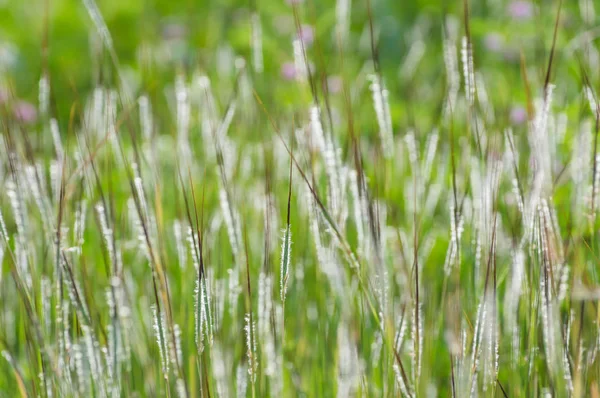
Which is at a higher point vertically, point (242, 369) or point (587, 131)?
point (587, 131)

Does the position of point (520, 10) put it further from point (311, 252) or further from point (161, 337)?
point (161, 337)

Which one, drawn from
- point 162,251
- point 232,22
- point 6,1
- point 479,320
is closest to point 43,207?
point 162,251

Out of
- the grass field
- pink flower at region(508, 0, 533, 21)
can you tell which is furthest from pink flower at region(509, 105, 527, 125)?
pink flower at region(508, 0, 533, 21)

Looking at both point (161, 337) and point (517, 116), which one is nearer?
point (161, 337)

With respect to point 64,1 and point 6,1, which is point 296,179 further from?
point 6,1

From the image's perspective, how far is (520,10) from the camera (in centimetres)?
221

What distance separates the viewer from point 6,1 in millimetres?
3023

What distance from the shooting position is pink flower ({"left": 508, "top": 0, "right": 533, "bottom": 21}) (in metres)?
2.21

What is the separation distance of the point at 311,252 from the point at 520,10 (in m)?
1.39

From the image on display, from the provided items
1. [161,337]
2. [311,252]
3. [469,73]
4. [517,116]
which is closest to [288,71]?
[517,116]

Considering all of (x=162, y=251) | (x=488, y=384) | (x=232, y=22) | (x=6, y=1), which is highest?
(x=6, y=1)

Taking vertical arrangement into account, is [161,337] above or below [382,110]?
below

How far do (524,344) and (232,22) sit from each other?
2.19m

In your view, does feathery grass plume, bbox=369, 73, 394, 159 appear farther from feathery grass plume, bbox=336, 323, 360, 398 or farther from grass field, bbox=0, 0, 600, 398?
feathery grass plume, bbox=336, 323, 360, 398
